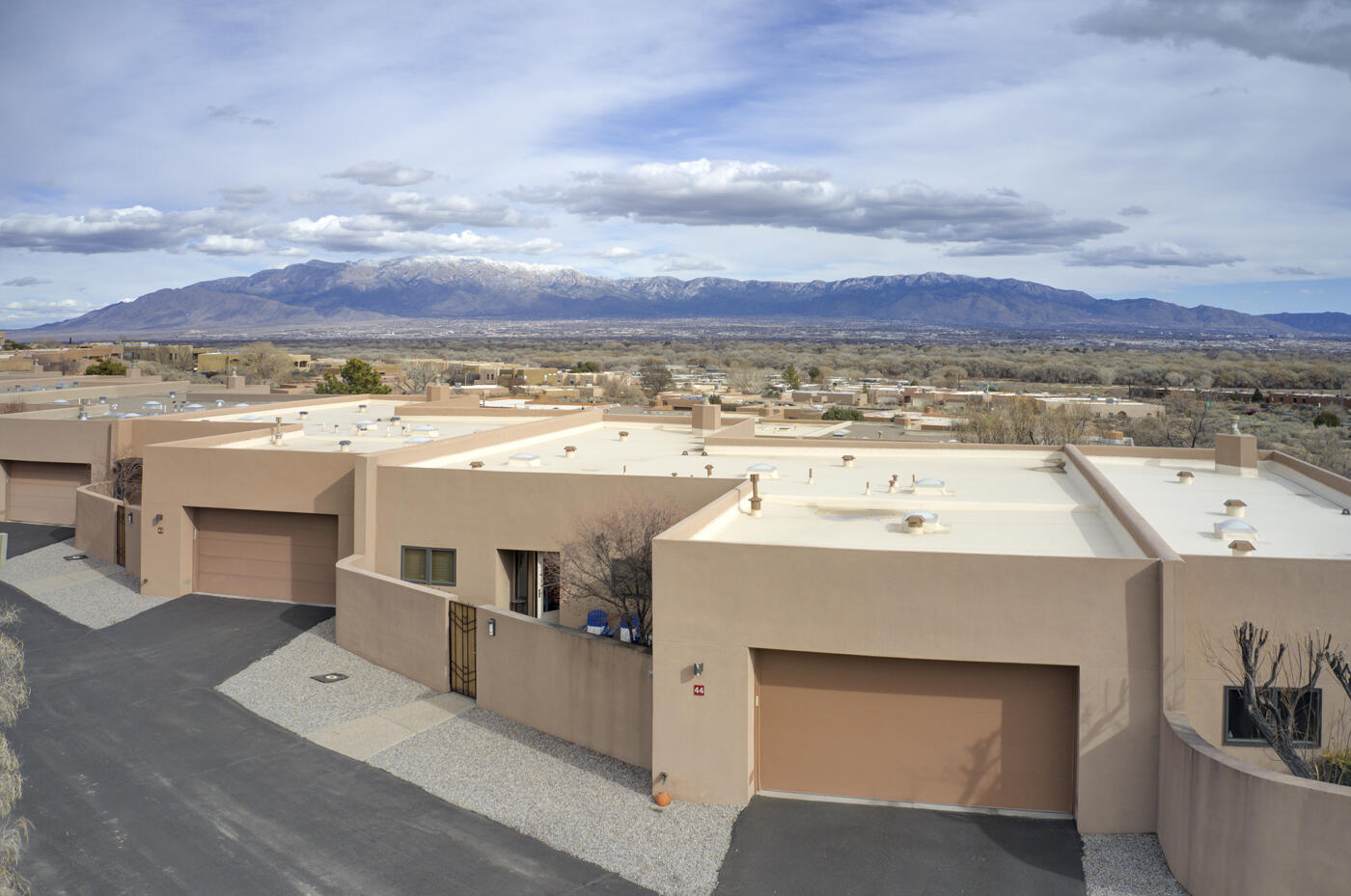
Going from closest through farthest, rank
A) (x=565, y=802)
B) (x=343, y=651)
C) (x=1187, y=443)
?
1. (x=565, y=802)
2. (x=343, y=651)
3. (x=1187, y=443)

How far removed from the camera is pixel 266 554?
82.7 ft

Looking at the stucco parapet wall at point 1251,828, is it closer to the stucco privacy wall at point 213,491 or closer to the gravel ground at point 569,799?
the gravel ground at point 569,799

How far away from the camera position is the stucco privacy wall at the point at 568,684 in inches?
620

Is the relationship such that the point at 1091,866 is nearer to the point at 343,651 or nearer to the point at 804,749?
the point at 804,749

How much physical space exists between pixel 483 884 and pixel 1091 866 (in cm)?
734

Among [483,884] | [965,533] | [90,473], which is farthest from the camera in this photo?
[90,473]

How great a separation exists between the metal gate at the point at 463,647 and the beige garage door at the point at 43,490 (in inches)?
892

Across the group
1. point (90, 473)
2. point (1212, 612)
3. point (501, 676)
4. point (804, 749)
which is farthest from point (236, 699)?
point (90, 473)

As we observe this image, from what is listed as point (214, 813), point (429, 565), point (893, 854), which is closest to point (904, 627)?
point (893, 854)

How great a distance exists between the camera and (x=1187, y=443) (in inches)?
2047

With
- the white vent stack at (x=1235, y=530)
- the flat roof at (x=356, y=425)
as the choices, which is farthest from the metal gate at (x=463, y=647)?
the white vent stack at (x=1235, y=530)

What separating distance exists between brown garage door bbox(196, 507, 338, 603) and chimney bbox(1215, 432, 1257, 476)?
21.3 m

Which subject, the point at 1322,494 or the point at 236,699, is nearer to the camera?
the point at 236,699

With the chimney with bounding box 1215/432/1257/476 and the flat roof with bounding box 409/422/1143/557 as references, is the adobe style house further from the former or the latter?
the chimney with bounding box 1215/432/1257/476
